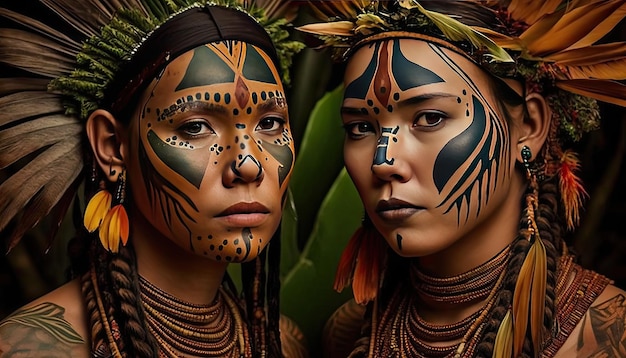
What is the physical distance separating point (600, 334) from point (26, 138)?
1.53 meters

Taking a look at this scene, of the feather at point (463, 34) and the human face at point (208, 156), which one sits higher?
the feather at point (463, 34)

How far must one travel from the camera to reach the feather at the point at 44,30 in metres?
2.43

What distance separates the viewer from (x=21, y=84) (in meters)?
2.44

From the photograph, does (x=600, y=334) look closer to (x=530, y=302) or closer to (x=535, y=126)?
(x=530, y=302)

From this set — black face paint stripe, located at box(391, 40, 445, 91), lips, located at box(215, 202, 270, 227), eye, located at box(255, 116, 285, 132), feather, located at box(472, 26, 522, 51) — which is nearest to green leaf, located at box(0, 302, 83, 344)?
lips, located at box(215, 202, 270, 227)

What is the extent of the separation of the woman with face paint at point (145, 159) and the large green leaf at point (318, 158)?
89 centimetres

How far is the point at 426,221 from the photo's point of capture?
2.34 meters

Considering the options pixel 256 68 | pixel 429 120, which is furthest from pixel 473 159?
pixel 256 68

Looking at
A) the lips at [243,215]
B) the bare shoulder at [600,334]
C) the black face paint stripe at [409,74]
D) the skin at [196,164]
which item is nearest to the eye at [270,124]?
the skin at [196,164]

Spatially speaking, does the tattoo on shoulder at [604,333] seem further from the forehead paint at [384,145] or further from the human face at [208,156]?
the human face at [208,156]

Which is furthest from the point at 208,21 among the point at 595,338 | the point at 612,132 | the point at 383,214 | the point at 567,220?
the point at 612,132

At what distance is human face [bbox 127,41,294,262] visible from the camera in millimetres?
2342

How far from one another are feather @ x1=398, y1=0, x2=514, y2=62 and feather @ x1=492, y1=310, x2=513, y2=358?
0.65 meters

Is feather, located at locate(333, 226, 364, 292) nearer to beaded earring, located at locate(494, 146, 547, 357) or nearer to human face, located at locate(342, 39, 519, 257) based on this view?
human face, located at locate(342, 39, 519, 257)
